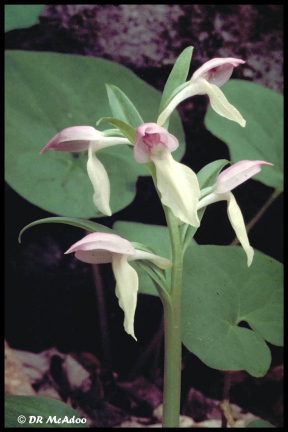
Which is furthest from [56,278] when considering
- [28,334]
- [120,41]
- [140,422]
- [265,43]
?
[265,43]

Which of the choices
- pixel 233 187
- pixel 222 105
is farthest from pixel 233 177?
pixel 222 105

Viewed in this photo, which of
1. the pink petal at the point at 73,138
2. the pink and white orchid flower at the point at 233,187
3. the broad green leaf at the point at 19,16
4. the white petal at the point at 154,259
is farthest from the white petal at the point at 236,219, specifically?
the broad green leaf at the point at 19,16

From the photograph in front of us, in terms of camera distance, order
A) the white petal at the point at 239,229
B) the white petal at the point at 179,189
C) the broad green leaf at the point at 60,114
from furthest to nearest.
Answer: the broad green leaf at the point at 60,114 < the white petal at the point at 239,229 < the white petal at the point at 179,189

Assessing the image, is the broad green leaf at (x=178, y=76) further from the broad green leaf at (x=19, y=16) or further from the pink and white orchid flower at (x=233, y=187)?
the broad green leaf at (x=19, y=16)

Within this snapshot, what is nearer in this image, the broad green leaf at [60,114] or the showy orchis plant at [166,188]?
the showy orchis plant at [166,188]

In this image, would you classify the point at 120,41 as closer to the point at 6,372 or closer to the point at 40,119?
the point at 40,119

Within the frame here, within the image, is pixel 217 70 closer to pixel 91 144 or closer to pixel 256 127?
pixel 91 144
